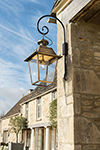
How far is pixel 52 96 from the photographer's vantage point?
47.6ft

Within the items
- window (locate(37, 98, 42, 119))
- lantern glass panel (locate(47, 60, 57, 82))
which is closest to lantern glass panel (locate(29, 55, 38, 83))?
lantern glass panel (locate(47, 60, 57, 82))

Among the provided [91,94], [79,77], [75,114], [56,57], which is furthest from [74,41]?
[75,114]

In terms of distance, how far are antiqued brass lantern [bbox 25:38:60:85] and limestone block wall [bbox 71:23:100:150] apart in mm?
422

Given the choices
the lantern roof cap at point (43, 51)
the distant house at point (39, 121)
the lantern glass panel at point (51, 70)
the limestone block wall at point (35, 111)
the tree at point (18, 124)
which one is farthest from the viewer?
the tree at point (18, 124)

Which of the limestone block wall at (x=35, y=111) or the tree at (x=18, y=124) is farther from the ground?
the limestone block wall at (x=35, y=111)

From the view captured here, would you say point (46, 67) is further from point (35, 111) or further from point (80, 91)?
point (35, 111)

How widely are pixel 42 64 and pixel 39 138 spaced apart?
13103 millimetres

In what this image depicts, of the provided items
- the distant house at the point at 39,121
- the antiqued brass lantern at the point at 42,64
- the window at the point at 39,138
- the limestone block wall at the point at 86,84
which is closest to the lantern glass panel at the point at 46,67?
the antiqued brass lantern at the point at 42,64

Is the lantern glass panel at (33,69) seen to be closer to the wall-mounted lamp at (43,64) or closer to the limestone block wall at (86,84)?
the wall-mounted lamp at (43,64)

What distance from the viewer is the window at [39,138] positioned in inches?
610

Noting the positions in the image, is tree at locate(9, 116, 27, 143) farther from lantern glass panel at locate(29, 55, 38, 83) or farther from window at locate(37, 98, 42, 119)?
lantern glass panel at locate(29, 55, 38, 83)

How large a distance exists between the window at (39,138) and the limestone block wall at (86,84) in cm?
1294

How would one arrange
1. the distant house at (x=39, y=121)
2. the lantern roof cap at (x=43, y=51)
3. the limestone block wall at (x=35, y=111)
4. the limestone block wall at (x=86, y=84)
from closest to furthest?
1. the limestone block wall at (x=86, y=84)
2. the lantern roof cap at (x=43, y=51)
3. the distant house at (x=39, y=121)
4. the limestone block wall at (x=35, y=111)

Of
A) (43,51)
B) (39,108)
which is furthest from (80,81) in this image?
(39,108)
